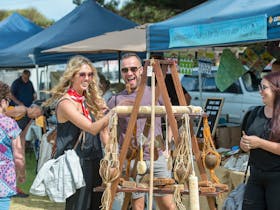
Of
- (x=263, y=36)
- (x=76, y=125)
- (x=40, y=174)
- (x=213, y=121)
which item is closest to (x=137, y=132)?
(x=76, y=125)

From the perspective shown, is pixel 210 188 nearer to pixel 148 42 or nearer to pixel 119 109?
pixel 119 109

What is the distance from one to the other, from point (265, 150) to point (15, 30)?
1283 centimetres

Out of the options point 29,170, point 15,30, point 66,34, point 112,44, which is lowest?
point 29,170

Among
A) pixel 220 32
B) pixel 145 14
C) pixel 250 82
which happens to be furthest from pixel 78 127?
pixel 145 14

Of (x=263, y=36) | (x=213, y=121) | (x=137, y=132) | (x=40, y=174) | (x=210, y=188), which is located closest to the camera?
(x=210, y=188)

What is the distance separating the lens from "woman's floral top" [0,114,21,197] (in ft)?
12.3

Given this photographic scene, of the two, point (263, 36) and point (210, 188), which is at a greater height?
point (263, 36)

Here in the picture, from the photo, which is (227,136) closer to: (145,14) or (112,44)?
(112,44)

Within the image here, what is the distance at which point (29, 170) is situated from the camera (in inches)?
396

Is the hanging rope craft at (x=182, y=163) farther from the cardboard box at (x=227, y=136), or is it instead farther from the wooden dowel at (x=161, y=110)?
the cardboard box at (x=227, y=136)

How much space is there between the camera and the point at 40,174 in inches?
148

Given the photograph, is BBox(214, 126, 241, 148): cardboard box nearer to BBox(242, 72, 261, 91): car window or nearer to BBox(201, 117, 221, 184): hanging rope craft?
BBox(201, 117, 221, 184): hanging rope craft

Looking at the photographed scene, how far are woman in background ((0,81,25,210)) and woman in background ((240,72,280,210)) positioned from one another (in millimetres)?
1605

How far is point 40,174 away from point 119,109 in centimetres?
76
